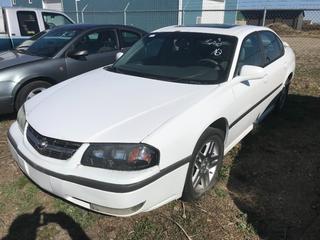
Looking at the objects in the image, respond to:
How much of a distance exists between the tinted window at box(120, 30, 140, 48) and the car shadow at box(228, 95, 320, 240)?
3.02 meters

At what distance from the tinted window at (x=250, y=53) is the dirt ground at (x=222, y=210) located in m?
1.14

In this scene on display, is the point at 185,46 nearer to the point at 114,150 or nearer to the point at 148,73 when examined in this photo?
the point at 148,73

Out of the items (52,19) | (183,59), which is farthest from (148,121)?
(52,19)

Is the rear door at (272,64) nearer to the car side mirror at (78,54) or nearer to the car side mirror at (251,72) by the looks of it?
the car side mirror at (251,72)

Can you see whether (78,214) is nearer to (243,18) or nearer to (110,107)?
(110,107)

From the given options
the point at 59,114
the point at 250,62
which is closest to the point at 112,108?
the point at 59,114

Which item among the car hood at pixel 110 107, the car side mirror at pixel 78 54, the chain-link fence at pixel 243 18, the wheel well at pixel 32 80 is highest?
the car hood at pixel 110 107

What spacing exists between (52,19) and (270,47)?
20.8 ft

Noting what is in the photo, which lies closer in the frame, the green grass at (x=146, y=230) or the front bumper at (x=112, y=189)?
the front bumper at (x=112, y=189)

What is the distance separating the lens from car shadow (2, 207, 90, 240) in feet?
9.02

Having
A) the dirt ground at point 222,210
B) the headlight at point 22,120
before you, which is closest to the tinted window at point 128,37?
the dirt ground at point 222,210

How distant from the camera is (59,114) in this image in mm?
2865

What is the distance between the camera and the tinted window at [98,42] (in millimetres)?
5770

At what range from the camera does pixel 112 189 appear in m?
2.34
